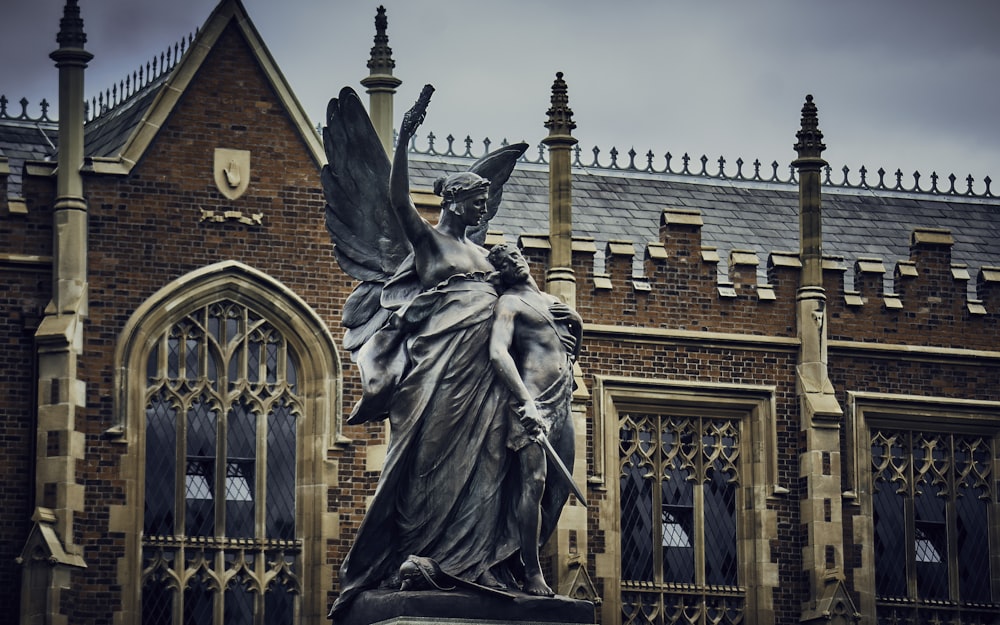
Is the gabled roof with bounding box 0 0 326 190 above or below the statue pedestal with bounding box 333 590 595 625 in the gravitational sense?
above

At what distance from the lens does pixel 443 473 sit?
13625 millimetres

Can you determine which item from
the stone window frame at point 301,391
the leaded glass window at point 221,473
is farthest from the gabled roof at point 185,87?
the leaded glass window at point 221,473

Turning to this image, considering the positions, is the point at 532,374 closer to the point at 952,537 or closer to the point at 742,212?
the point at 952,537

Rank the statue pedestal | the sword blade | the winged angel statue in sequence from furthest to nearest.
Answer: the winged angel statue
the sword blade
the statue pedestal

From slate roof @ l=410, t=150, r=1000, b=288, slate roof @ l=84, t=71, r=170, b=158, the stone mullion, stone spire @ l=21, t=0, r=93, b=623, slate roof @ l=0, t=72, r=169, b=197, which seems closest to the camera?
stone spire @ l=21, t=0, r=93, b=623

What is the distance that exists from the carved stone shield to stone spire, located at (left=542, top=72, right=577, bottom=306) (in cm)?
323

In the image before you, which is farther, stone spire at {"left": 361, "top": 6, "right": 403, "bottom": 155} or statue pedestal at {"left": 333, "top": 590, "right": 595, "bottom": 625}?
stone spire at {"left": 361, "top": 6, "right": 403, "bottom": 155}

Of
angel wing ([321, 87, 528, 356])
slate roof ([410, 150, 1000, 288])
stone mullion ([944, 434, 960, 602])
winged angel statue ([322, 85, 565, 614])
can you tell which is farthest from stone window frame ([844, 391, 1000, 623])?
winged angel statue ([322, 85, 565, 614])

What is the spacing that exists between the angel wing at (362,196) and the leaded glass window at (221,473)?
11.2 metres

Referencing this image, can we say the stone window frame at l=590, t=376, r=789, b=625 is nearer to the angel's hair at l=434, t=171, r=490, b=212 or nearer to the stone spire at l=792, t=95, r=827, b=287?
the stone spire at l=792, t=95, r=827, b=287

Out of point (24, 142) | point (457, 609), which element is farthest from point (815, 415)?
→ point (457, 609)

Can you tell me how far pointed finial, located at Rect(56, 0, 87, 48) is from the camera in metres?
25.8

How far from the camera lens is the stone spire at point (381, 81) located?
26.3 meters

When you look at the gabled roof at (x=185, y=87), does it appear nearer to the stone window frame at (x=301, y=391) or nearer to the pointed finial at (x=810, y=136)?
the stone window frame at (x=301, y=391)
